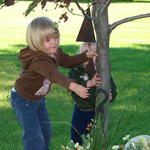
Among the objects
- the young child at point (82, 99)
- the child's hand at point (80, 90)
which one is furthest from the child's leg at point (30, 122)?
the child's hand at point (80, 90)

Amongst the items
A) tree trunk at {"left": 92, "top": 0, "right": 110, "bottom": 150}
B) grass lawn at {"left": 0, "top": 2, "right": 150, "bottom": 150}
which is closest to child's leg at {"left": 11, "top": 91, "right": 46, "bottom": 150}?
grass lawn at {"left": 0, "top": 2, "right": 150, "bottom": 150}

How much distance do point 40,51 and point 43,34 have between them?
14 centimetres

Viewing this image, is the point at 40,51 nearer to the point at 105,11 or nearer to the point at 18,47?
the point at 105,11

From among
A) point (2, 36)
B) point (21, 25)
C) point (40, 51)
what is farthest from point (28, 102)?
point (21, 25)

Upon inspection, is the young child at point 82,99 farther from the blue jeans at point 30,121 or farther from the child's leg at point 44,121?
the blue jeans at point 30,121

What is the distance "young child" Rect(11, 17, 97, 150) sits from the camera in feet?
14.0

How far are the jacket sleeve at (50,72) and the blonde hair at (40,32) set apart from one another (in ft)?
0.63

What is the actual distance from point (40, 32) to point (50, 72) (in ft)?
1.47

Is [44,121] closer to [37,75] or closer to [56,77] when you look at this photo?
[37,75]

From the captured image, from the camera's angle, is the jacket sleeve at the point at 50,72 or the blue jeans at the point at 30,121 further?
the blue jeans at the point at 30,121

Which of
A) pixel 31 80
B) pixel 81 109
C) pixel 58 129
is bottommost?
pixel 58 129

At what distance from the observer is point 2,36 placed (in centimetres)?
1730

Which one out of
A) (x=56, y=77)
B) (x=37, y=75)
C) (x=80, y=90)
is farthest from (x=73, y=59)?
(x=80, y=90)

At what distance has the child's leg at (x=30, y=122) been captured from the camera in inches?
179
